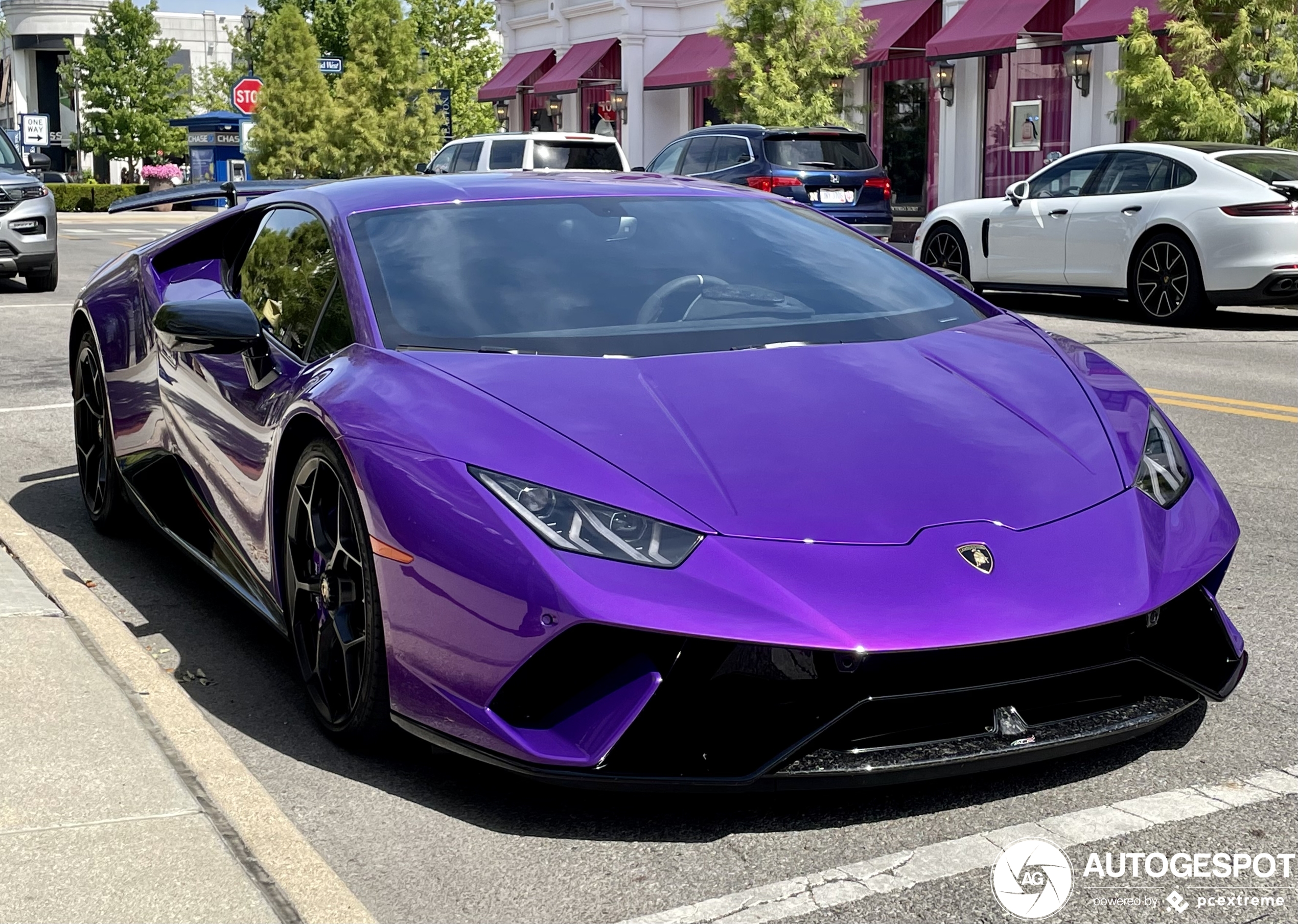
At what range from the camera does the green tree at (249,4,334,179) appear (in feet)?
146

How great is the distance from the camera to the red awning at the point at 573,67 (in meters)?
36.6

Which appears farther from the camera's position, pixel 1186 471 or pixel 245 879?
pixel 1186 471

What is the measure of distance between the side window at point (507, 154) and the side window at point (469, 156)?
514 millimetres

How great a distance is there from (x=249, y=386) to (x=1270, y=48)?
16277 millimetres

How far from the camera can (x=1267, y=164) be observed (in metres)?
13.4

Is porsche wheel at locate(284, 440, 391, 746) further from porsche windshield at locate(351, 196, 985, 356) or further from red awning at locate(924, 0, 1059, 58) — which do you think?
red awning at locate(924, 0, 1059, 58)

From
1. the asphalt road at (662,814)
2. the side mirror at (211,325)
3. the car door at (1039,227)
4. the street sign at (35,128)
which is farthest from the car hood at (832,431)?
the street sign at (35,128)

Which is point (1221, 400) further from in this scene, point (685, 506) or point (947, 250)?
point (947, 250)

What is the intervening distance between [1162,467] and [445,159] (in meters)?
20.8

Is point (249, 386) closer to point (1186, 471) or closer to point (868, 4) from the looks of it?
point (1186, 471)

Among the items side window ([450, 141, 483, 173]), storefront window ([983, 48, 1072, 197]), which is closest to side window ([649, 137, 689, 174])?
side window ([450, 141, 483, 173])

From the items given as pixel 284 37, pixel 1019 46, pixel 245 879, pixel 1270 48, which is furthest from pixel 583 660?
pixel 284 37

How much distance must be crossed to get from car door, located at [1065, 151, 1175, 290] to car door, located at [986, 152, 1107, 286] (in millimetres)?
136

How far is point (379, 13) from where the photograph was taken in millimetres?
43125
